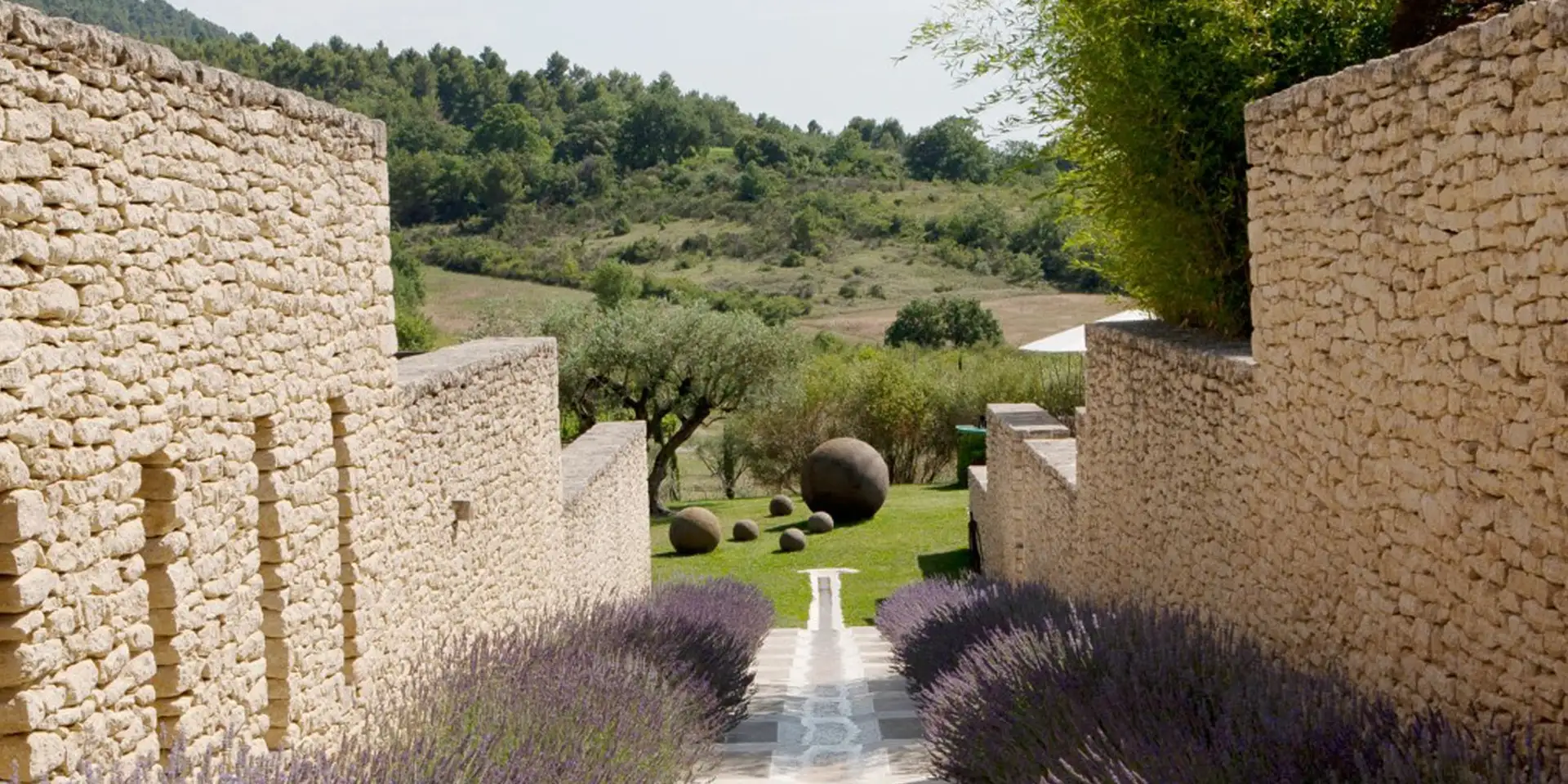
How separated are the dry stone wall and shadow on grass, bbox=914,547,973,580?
12.0 meters

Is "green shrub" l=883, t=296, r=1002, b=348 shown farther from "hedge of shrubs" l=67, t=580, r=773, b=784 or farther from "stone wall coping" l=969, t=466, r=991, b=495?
"hedge of shrubs" l=67, t=580, r=773, b=784

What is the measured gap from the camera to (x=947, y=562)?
792 inches

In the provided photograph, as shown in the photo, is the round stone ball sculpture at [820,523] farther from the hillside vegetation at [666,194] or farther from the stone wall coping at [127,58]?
the hillside vegetation at [666,194]

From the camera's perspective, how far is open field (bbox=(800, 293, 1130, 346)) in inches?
1731

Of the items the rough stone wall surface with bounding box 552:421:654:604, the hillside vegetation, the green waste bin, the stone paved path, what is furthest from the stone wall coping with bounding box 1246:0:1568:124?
the hillside vegetation

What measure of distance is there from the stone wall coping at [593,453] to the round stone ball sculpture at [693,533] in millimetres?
4826

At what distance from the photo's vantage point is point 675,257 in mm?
55625

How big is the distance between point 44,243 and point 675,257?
52.1 meters

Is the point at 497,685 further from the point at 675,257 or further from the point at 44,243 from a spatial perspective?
the point at 675,257

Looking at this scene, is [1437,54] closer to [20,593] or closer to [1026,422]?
[20,593]

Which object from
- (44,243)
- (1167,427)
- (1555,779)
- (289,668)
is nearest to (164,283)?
(44,243)

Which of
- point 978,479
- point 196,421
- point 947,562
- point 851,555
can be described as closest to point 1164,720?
point 196,421

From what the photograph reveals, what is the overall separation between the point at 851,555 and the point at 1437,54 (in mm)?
16566

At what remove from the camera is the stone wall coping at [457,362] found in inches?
292
